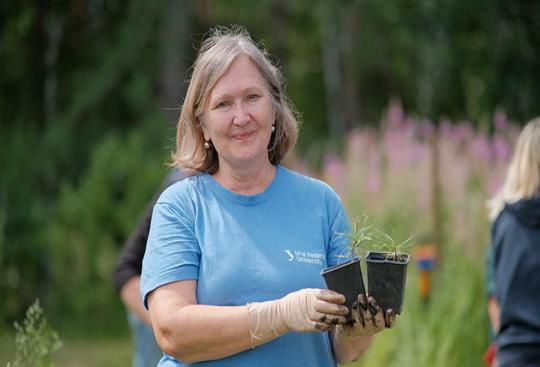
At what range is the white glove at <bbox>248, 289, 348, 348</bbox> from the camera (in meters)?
2.64

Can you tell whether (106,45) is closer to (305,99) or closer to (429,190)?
(429,190)

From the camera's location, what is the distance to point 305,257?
289cm

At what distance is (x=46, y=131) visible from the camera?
1241 cm

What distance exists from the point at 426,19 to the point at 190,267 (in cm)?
605

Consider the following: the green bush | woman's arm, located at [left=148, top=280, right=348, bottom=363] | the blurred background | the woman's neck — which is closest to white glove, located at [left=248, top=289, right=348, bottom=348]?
woman's arm, located at [left=148, top=280, right=348, bottom=363]

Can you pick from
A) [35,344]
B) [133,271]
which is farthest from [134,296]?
[35,344]

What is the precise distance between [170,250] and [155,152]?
9.02 m

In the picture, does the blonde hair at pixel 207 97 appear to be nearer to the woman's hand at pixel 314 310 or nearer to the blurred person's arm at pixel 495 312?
the woman's hand at pixel 314 310

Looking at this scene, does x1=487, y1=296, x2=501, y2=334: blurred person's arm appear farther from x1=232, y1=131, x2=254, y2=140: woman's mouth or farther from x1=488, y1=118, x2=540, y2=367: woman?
x1=232, y1=131, x2=254, y2=140: woman's mouth

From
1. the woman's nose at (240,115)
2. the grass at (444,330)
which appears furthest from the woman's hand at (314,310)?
the grass at (444,330)

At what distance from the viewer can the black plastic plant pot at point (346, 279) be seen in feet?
8.72

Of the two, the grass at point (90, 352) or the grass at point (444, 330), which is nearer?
the grass at point (444, 330)

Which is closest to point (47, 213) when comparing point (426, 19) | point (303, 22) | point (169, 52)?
point (169, 52)

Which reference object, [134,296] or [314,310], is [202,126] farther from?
[134,296]
